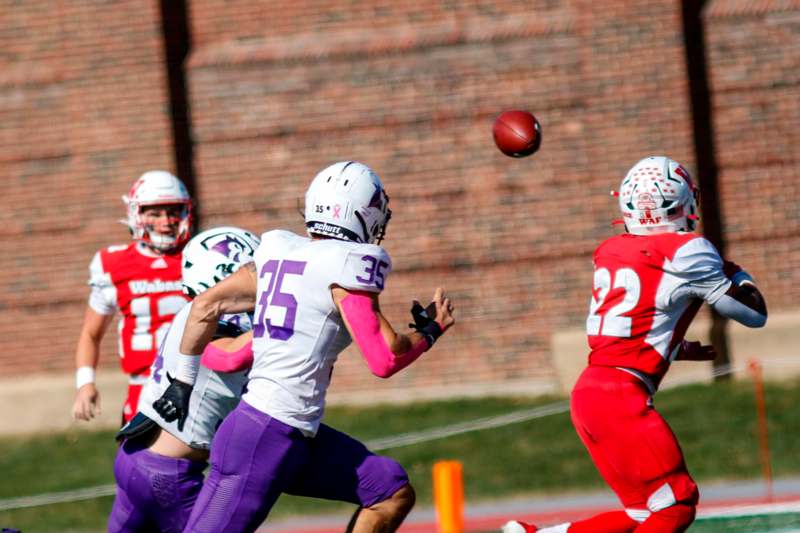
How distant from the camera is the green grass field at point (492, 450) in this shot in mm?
10953

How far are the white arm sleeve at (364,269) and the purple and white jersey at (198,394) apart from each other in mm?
800

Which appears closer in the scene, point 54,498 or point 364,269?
point 364,269

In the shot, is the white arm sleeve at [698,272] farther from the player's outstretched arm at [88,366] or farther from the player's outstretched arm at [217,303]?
the player's outstretched arm at [88,366]

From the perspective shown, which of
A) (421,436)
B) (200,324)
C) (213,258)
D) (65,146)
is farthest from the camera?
(65,146)

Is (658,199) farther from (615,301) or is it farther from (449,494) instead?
(449,494)

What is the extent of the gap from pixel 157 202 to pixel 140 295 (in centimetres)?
59

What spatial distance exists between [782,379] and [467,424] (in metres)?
3.02

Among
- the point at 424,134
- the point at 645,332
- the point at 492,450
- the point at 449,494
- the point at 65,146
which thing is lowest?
the point at 492,450

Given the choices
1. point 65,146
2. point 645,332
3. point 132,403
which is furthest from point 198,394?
point 65,146

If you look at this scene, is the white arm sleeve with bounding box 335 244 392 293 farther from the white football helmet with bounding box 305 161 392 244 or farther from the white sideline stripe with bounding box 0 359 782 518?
the white sideline stripe with bounding box 0 359 782 518

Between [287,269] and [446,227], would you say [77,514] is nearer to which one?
[446,227]

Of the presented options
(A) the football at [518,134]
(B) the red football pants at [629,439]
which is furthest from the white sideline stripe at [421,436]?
(B) the red football pants at [629,439]

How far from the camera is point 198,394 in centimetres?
584

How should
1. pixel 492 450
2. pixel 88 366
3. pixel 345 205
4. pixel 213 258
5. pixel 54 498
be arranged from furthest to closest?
pixel 492 450, pixel 54 498, pixel 88 366, pixel 213 258, pixel 345 205
